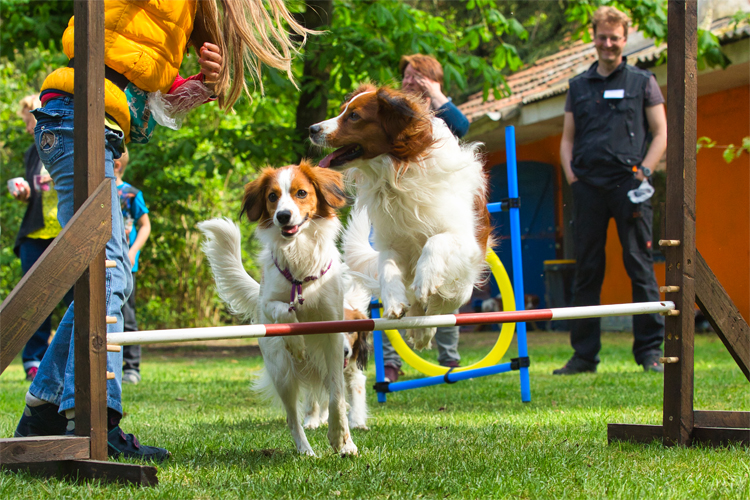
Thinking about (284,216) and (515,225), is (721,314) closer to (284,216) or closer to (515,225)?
(515,225)

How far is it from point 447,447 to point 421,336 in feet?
2.47

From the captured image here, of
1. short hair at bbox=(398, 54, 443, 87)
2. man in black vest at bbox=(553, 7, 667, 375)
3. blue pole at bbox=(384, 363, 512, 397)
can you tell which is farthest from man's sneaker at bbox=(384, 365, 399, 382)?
short hair at bbox=(398, 54, 443, 87)

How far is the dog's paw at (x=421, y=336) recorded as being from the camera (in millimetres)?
3754

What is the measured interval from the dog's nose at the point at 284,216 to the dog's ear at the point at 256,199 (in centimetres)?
26

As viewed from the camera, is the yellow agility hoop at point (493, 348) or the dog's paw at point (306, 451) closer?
the dog's paw at point (306, 451)

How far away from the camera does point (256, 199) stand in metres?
3.55

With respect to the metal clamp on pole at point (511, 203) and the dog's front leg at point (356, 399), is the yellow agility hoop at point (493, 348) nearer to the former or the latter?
the metal clamp on pole at point (511, 203)

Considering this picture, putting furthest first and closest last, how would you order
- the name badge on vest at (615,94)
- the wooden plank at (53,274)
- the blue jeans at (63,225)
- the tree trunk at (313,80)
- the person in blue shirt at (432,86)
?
the tree trunk at (313,80) → the name badge on vest at (615,94) → the person in blue shirt at (432,86) → the blue jeans at (63,225) → the wooden plank at (53,274)

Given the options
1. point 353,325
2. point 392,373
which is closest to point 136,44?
point 353,325

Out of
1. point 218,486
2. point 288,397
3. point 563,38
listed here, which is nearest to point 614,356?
point 288,397

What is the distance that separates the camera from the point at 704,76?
8.64m

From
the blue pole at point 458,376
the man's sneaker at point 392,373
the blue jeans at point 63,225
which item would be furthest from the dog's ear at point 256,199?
the man's sneaker at point 392,373

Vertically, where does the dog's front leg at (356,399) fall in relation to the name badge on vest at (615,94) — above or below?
below

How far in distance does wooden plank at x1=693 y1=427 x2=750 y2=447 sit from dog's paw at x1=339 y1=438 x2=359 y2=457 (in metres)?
1.52
